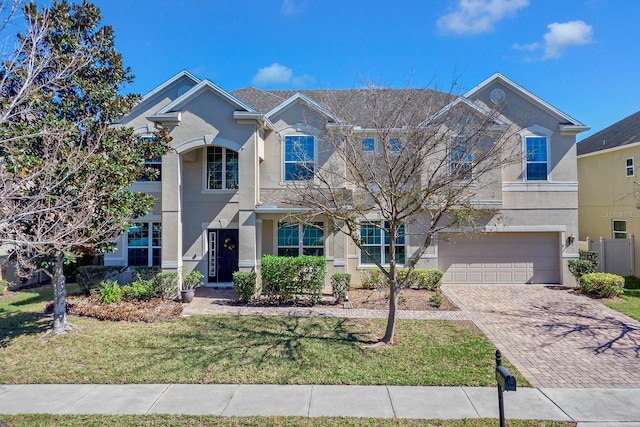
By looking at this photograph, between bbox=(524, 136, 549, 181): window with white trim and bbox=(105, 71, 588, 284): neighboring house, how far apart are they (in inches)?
1.5

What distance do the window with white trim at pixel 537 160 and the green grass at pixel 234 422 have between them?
1272 cm

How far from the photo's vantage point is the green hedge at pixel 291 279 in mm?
12297

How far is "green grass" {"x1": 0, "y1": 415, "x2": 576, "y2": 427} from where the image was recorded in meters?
5.39

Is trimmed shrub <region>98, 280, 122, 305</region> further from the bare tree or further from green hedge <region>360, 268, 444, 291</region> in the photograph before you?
green hedge <region>360, 268, 444, 291</region>

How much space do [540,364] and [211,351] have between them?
7029mm

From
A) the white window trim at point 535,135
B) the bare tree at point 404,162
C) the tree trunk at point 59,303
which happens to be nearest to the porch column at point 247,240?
the bare tree at point 404,162

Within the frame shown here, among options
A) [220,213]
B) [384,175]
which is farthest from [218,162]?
[384,175]

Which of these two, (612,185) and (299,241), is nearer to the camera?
(299,241)

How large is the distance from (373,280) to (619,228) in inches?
536

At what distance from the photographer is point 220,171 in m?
15.2

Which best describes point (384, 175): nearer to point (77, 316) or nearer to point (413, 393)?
point (413, 393)

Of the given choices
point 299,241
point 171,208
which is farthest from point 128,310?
point 299,241

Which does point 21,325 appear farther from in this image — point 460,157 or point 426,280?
point 426,280

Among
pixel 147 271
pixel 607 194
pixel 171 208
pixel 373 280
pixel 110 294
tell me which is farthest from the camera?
pixel 607 194
